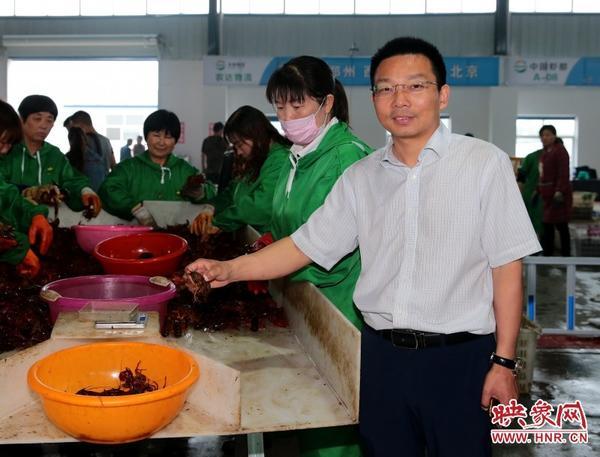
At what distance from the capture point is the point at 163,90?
16875 millimetres

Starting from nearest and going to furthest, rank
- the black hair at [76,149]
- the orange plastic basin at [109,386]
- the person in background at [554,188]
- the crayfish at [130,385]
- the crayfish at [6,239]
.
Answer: the orange plastic basin at [109,386], the crayfish at [130,385], the crayfish at [6,239], the black hair at [76,149], the person in background at [554,188]

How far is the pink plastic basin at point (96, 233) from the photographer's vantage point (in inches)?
125

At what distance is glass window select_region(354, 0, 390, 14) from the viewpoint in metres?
16.5

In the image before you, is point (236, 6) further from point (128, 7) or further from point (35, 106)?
point (35, 106)

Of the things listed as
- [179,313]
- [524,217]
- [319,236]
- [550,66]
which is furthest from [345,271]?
[550,66]

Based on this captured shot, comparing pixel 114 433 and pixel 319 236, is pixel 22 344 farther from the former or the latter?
pixel 319 236

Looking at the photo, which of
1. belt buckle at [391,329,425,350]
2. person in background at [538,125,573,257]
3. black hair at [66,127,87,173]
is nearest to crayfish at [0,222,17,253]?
belt buckle at [391,329,425,350]

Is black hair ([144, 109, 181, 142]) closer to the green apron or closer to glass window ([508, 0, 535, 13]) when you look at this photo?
the green apron

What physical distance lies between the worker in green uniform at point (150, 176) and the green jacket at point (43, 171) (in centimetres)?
19

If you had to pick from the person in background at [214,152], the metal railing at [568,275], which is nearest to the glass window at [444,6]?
the person in background at [214,152]

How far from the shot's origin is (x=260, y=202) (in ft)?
11.5

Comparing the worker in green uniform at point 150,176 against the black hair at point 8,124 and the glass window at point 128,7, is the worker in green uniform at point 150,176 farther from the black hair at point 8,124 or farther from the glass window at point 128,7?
the glass window at point 128,7

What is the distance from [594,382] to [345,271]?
9.17ft

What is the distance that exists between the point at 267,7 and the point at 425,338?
15.9 m
